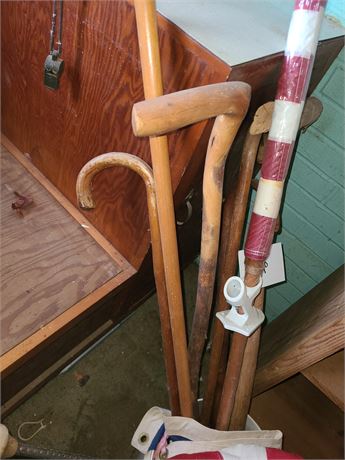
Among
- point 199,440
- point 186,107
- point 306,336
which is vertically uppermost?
point 186,107

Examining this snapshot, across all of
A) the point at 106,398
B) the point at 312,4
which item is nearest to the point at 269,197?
the point at 312,4

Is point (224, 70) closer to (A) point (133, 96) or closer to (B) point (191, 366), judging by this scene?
(A) point (133, 96)

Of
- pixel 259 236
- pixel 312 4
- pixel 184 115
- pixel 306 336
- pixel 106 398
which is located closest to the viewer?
pixel 184 115

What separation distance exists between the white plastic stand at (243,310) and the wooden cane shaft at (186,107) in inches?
12.3

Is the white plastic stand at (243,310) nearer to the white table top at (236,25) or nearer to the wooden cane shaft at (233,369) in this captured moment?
the wooden cane shaft at (233,369)

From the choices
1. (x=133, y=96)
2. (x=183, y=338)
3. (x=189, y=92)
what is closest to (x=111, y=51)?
(x=133, y=96)

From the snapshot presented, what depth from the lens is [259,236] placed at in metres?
0.69

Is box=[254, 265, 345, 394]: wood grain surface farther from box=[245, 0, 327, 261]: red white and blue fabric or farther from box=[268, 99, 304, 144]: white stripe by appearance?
box=[268, 99, 304, 144]: white stripe

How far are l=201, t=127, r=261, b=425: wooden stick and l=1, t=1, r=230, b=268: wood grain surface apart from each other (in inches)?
5.4

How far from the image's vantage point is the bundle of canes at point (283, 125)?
0.58 metres

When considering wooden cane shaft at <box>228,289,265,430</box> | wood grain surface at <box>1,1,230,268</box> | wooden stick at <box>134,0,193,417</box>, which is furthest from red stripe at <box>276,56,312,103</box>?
wooden cane shaft at <box>228,289,265,430</box>

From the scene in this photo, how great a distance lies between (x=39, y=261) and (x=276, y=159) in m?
0.70

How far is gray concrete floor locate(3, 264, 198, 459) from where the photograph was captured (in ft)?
3.88

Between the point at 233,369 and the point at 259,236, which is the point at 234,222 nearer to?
the point at 259,236
